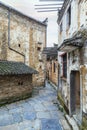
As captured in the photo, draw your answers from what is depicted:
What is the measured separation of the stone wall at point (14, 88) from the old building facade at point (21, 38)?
2.98 metres

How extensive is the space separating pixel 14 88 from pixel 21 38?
6023 mm

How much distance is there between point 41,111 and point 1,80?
323 centimetres

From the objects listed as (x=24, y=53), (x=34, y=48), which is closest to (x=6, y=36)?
(x=24, y=53)

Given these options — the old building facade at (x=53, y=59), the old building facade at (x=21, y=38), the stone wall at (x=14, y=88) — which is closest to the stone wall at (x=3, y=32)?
the old building facade at (x=21, y=38)

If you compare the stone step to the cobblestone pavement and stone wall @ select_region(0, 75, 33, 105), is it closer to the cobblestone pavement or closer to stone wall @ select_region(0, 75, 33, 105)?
the cobblestone pavement

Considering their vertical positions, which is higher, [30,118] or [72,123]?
[72,123]

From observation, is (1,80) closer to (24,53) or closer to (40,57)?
(24,53)

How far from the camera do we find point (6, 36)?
13.5m

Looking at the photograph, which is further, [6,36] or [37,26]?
[37,26]

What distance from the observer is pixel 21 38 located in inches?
596

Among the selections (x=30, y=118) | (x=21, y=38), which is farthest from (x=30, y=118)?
(x=21, y=38)

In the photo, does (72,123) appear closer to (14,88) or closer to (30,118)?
(30,118)

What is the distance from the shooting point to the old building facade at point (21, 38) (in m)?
13.3

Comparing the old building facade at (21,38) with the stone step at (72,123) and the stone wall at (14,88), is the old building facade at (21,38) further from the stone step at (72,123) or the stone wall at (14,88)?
the stone step at (72,123)
